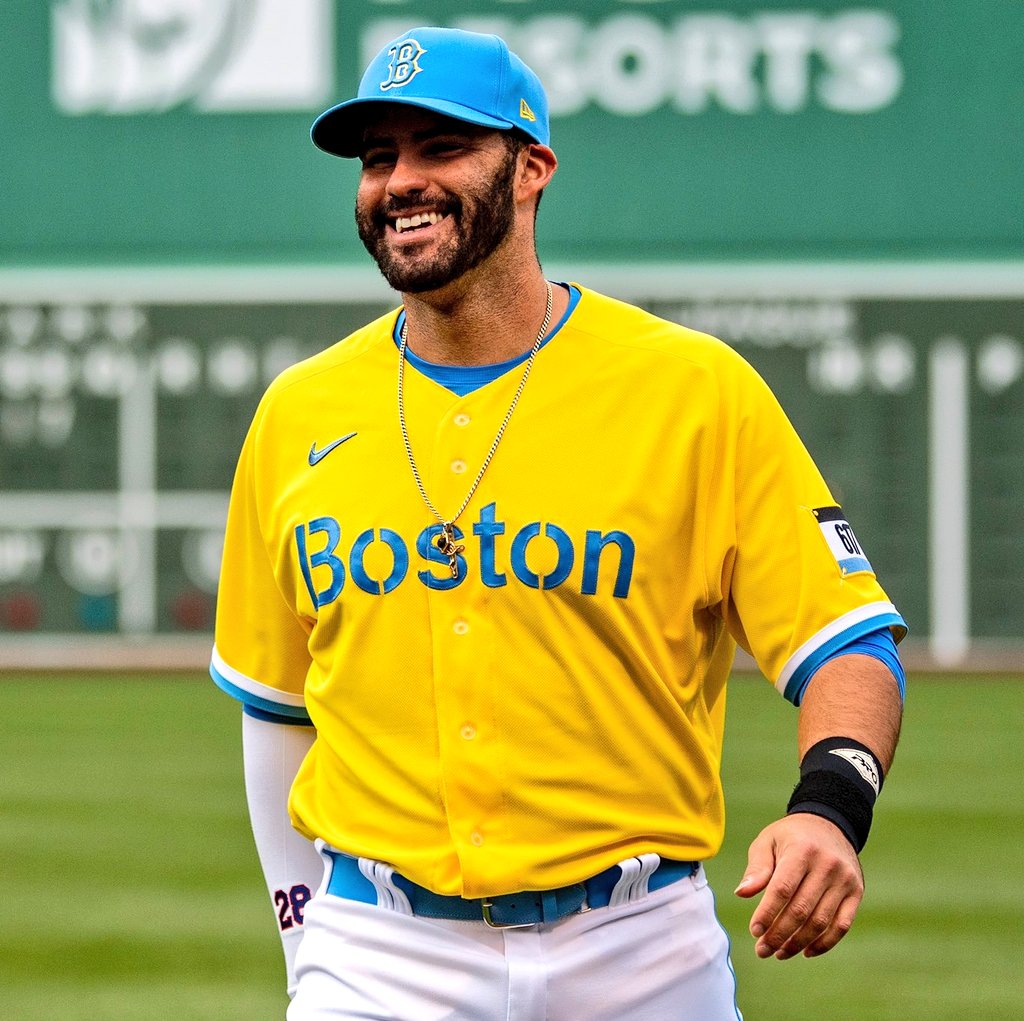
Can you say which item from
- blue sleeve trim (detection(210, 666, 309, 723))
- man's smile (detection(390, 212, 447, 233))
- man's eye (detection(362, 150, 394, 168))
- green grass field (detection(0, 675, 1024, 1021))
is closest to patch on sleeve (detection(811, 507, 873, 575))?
man's smile (detection(390, 212, 447, 233))

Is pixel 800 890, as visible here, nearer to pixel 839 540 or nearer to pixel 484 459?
pixel 839 540

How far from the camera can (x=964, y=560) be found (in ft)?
54.4

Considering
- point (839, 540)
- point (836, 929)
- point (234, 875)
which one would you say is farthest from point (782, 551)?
point (234, 875)

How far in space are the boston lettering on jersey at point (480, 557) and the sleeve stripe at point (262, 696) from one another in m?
0.30

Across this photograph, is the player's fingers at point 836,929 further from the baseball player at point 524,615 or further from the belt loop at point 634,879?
the belt loop at point 634,879

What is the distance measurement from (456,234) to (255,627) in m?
0.74

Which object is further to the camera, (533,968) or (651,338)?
(651,338)

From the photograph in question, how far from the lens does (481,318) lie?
310 cm

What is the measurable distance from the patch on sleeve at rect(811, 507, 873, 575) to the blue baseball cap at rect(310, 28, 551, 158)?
2.34ft

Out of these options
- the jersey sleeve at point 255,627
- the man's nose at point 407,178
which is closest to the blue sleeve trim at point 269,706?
the jersey sleeve at point 255,627

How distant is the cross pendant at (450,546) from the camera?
2.96 meters

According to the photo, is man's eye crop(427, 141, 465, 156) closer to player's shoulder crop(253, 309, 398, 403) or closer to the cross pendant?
player's shoulder crop(253, 309, 398, 403)

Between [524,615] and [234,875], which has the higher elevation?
[524,615]

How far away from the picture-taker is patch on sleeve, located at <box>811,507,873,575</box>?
2.96m
